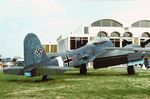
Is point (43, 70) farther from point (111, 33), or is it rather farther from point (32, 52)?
point (111, 33)

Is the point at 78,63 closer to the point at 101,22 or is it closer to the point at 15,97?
the point at 15,97

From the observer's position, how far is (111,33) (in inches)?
3339

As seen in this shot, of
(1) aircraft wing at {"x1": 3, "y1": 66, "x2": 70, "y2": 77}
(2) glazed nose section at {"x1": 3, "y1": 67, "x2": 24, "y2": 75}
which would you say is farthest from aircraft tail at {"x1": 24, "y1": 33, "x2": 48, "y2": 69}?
(2) glazed nose section at {"x1": 3, "y1": 67, "x2": 24, "y2": 75}

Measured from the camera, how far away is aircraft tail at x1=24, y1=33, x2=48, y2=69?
20.3 metres

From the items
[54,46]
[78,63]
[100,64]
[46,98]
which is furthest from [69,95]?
[54,46]

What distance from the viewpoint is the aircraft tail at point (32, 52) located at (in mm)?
20328

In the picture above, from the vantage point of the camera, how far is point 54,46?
115875 mm

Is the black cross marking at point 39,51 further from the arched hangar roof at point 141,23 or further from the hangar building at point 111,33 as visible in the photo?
the arched hangar roof at point 141,23

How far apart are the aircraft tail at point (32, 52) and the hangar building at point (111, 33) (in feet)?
197

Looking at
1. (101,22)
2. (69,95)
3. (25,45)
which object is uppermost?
(101,22)

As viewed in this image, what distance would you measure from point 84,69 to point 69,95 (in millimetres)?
17989

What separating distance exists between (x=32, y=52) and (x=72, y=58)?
7.65 m

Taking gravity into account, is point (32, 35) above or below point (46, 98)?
above

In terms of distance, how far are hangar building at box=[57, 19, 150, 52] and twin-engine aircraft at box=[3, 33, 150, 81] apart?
49.4m
